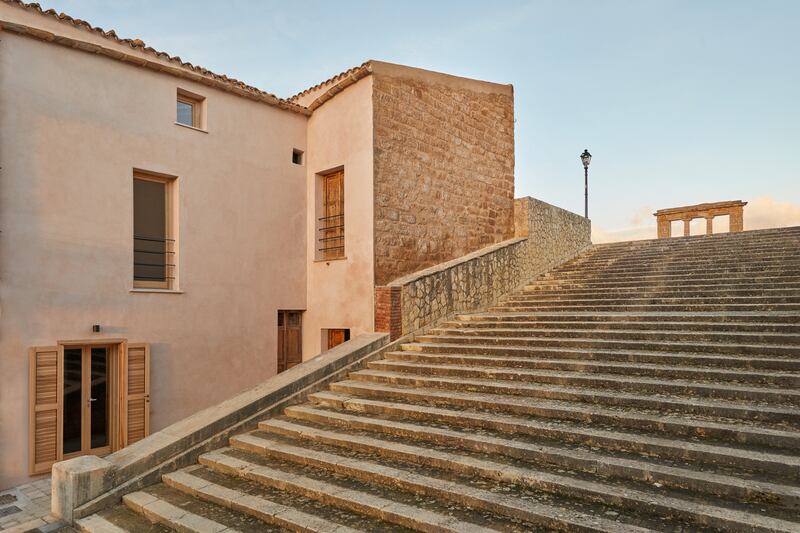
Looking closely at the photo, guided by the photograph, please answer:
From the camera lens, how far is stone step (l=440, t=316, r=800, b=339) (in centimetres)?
625

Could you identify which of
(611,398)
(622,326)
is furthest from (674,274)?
(611,398)

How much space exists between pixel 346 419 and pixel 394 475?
153cm

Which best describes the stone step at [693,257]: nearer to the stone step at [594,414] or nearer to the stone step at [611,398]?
the stone step at [611,398]

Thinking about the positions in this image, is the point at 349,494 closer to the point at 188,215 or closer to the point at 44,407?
the point at 44,407

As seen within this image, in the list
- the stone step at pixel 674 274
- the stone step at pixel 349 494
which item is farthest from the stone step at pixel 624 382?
the stone step at pixel 674 274

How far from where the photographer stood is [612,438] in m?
4.48

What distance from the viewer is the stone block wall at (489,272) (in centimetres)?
841

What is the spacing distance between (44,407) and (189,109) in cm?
551

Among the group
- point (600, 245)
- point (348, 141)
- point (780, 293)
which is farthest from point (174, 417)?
point (600, 245)

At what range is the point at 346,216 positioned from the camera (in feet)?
31.8

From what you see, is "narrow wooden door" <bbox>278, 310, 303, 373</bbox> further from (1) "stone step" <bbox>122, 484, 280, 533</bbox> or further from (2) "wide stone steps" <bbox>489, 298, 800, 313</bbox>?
(1) "stone step" <bbox>122, 484, 280, 533</bbox>

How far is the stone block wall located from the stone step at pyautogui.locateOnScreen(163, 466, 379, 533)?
3.63 meters

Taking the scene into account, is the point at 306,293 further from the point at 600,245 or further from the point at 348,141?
the point at 600,245

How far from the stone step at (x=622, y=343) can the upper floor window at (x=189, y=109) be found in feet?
18.8
